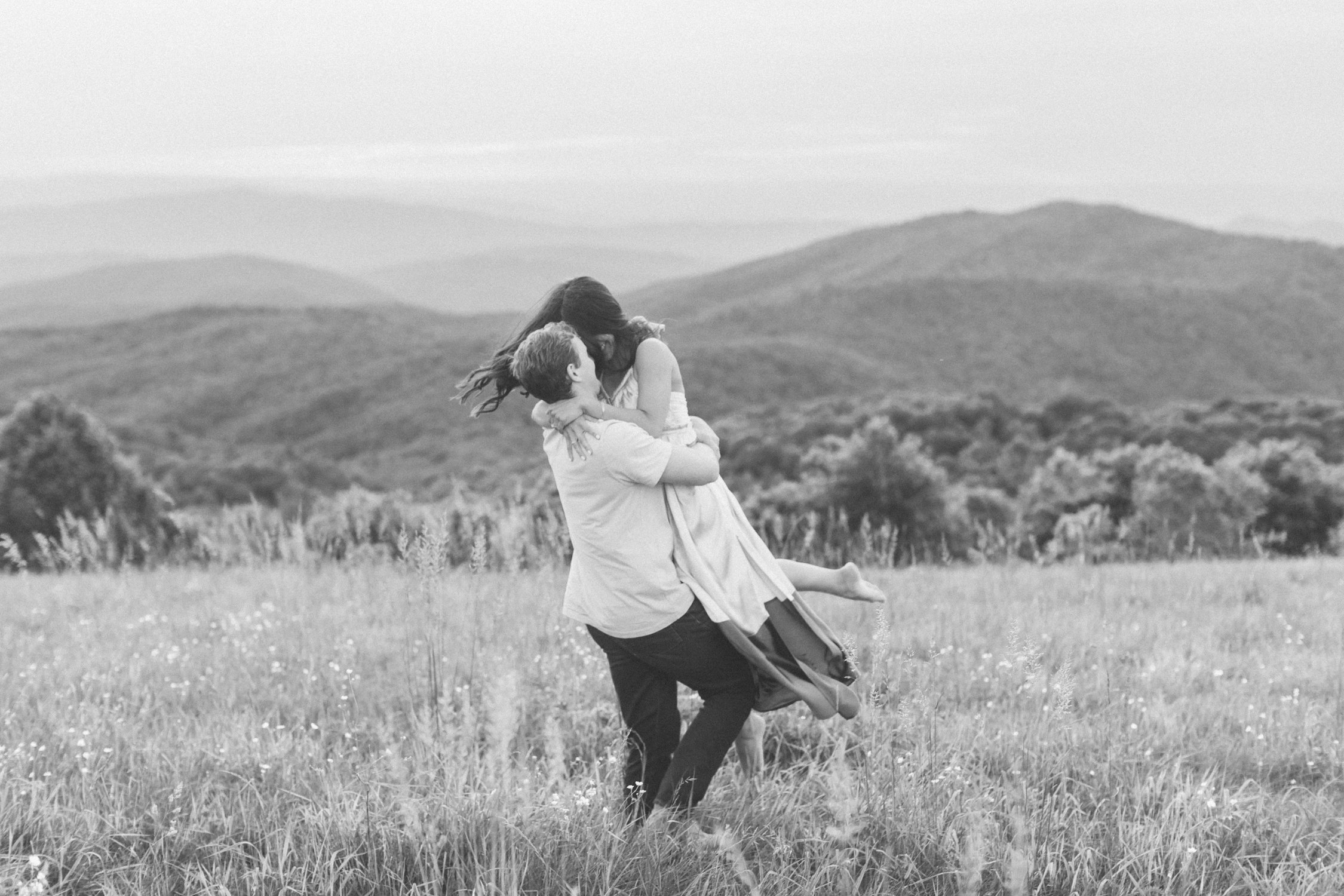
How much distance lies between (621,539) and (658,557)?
129 mm

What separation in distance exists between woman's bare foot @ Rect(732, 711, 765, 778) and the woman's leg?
0.56 metres

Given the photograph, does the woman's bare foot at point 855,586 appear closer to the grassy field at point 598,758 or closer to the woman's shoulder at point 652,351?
the grassy field at point 598,758

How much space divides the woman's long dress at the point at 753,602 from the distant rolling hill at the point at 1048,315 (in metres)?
40.8

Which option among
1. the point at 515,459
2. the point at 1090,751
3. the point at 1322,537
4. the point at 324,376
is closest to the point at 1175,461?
the point at 1322,537

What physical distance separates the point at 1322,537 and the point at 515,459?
27.9 m

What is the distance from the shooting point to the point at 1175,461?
15.0 m

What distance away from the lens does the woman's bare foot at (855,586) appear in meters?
3.76

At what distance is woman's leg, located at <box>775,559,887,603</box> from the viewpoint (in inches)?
150

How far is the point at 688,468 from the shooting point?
130 inches

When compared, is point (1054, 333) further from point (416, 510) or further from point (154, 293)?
point (154, 293)

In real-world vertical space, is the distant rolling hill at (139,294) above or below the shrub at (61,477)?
A: above

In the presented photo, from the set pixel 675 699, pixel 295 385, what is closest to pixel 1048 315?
pixel 295 385

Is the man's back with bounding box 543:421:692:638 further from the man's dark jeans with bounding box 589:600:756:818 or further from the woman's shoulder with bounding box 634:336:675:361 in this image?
the woman's shoulder with bounding box 634:336:675:361

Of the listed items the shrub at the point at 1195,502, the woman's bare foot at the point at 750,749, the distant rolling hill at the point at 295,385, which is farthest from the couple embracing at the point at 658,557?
the distant rolling hill at the point at 295,385
